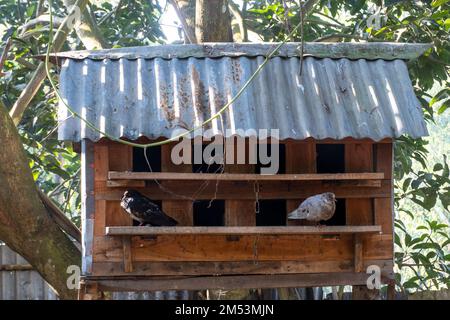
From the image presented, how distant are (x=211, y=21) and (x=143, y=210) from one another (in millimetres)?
2275

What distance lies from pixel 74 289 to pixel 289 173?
6.38ft

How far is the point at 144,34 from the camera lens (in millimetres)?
10469

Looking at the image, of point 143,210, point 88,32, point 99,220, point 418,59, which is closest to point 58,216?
point 99,220

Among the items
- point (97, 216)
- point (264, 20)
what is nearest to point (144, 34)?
point (264, 20)

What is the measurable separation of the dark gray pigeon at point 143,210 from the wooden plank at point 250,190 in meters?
0.19

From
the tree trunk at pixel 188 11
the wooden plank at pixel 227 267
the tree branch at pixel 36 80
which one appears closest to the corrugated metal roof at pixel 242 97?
the wooden plank at pixel 227 267

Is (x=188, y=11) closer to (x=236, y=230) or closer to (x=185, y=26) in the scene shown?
(x=185, y=26)

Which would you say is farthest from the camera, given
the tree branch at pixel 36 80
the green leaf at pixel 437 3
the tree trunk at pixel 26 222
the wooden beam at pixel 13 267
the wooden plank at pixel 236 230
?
the wooden beam at pixel 13 267

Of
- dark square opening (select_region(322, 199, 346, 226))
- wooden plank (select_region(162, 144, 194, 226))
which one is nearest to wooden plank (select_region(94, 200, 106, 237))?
wooden plank (select_region(162, 144, 194, 226))

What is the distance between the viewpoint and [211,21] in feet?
24.8

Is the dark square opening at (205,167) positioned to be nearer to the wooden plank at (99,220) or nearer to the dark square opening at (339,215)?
the wooden plank at (99,220)

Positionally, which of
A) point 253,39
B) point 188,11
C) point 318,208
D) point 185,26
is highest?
point 253,39

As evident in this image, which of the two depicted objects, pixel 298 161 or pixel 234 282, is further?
pixel 298 161

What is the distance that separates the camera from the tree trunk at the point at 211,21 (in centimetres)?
755
